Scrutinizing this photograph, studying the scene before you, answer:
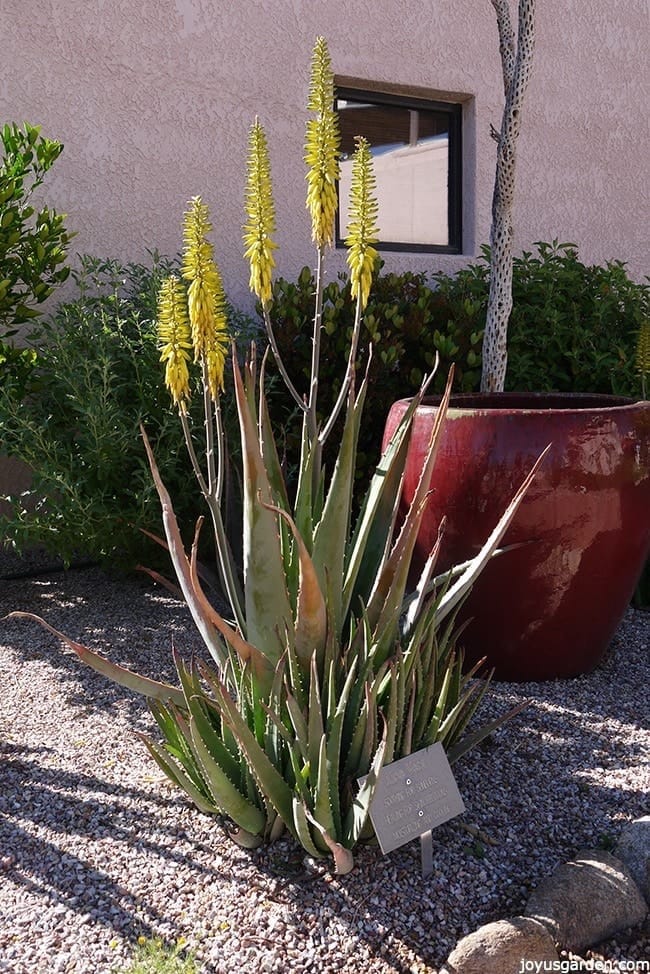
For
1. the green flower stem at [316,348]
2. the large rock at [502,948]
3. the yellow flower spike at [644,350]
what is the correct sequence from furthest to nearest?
the yellow flower spike at [644,350]
the green flower stem at [316,348]
the large rock at [502,948]

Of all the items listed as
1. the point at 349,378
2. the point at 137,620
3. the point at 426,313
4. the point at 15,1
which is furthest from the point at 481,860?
the point at 15,1

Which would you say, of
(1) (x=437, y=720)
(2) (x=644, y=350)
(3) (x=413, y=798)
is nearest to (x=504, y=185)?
(2) (x=644, y=350)

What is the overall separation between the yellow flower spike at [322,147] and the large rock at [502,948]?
1.58 metres

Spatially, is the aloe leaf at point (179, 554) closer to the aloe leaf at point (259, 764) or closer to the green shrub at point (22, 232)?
the aloe leaf at point (259, 764)

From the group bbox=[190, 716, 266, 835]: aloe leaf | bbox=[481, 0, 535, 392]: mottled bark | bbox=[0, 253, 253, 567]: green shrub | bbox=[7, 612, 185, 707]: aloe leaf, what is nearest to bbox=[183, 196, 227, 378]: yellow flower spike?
bbox=[7, 612, 185, 707]: aloe leaf

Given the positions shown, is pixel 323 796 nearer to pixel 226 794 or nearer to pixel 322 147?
pixel 226 794

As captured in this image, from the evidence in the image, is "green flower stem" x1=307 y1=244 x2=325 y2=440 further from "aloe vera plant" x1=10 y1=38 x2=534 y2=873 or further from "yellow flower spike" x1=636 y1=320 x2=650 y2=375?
"yellow flower spike" x1=636 y1=320 x2=650 y2=375

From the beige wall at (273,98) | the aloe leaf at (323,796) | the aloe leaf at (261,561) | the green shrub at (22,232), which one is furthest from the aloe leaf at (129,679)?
the beige wall at (273,98)

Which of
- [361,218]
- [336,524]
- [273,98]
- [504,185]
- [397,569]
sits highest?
[273,98]

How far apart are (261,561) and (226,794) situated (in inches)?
21.5

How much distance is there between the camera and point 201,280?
6.91ft

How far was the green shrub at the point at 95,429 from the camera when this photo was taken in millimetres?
4008

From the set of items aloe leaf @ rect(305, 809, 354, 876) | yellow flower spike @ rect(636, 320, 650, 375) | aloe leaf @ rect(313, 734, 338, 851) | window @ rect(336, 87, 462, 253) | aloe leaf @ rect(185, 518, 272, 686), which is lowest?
aloe leaf @ rect(305, 809, 354, 876)

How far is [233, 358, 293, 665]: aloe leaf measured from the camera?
7.24 feet
